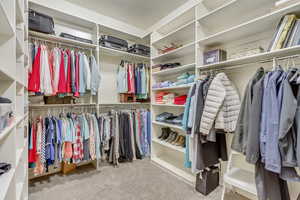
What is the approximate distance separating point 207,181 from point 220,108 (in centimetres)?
92

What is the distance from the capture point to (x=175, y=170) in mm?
2262

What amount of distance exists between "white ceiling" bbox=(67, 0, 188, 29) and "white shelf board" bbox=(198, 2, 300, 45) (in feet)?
3.53

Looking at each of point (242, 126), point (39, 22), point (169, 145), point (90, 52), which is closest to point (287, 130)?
point (242, 126)

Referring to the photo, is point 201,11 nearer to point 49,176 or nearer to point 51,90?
point 51,90

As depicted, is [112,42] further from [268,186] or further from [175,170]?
[268,186]

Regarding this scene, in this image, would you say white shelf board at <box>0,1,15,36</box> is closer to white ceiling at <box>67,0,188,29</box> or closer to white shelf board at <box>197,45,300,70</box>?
white shelf board at <box>197,45,300,70</box>

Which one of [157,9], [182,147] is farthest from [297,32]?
[157,9]

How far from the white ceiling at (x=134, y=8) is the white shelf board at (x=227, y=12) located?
0.79m

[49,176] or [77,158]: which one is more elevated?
[77,158]

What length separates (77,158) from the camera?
205cm

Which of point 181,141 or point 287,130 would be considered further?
point 181,141

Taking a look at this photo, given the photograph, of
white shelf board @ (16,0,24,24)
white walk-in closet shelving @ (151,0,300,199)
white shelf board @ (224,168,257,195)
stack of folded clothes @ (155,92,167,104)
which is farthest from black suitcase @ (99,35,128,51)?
white shelf board @ (224,168,257,195)

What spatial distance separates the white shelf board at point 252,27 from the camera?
1.26 metres

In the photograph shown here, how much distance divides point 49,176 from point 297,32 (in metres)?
3.38
